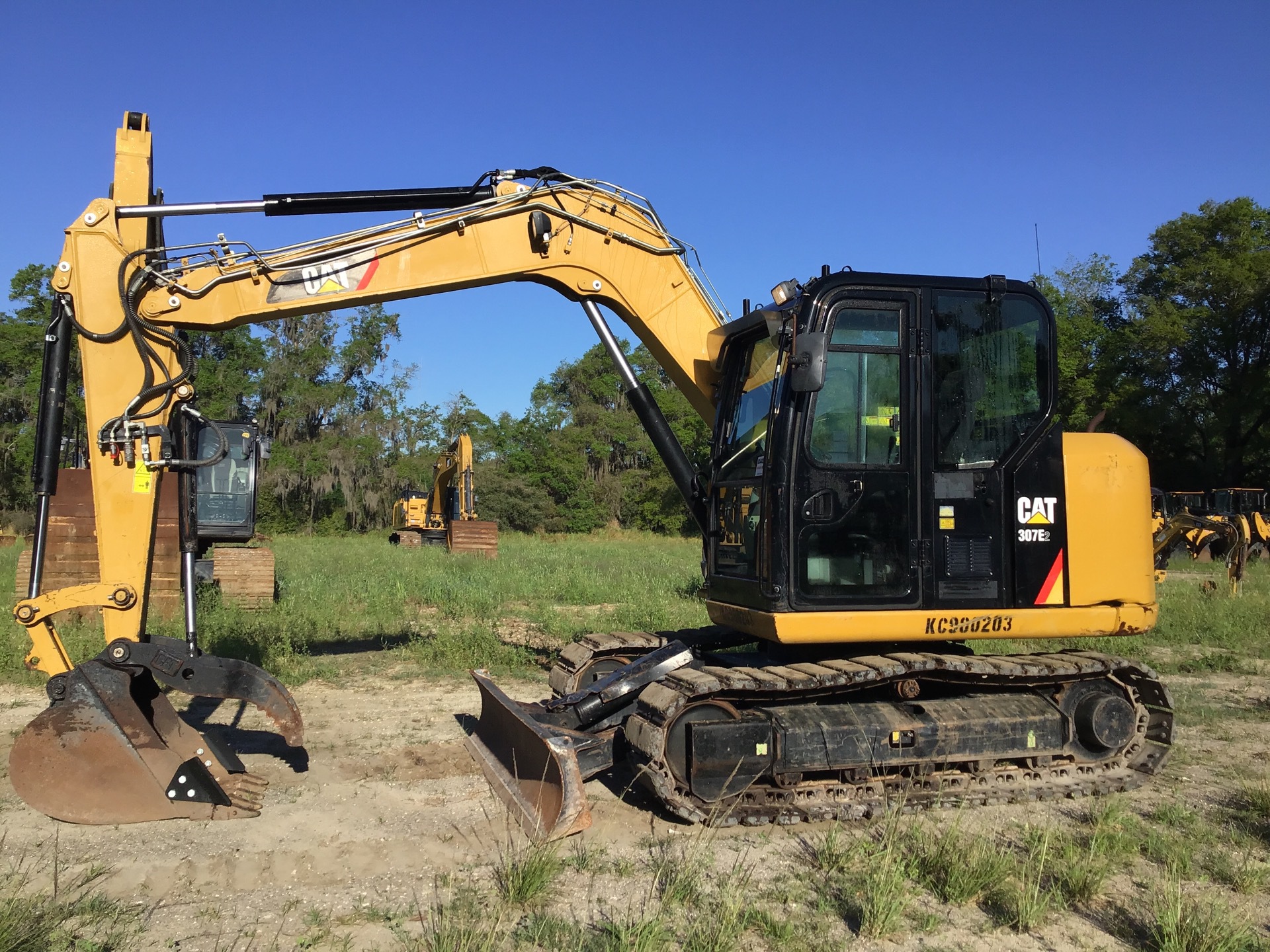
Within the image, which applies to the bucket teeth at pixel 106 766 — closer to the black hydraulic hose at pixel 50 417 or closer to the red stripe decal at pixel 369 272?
the black hydraulic hose at pixel 50 417

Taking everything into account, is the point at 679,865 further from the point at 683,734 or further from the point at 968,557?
the point at 968,557

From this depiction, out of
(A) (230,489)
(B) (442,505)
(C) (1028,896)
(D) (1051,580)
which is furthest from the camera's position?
(B) (442,505)

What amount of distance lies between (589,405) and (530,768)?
56.6m

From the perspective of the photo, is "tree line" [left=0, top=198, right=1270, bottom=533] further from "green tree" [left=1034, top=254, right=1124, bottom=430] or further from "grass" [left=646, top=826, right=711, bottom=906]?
"grass" [left=646, top=826, right=711, bottom=906]

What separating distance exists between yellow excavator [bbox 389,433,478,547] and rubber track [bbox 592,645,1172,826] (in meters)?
23.4

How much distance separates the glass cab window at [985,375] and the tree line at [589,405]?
17.9 meters

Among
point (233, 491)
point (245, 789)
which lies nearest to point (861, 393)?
point (245, 789)

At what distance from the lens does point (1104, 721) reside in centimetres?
602

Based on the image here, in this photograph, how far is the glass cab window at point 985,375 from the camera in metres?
5.82

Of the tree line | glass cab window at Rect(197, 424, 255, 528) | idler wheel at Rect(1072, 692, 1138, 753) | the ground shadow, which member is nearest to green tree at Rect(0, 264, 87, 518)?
the tree line

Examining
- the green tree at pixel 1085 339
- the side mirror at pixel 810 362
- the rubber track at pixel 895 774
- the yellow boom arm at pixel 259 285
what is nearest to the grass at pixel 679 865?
the rubber track at pixel 895 774

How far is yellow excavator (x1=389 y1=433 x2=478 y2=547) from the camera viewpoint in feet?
96.5

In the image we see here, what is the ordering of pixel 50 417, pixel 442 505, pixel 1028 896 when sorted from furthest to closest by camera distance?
pixel 442 505 < pixel 50 417 < pixel 1028 896

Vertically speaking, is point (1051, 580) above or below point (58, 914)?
above
